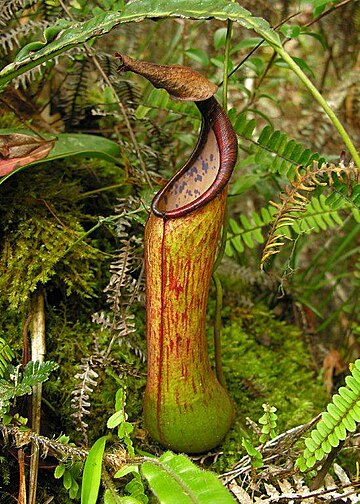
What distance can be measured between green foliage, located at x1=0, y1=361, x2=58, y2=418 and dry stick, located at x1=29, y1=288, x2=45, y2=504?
5 cm

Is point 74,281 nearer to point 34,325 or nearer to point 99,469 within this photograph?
point 34,325

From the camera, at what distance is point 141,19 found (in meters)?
1.14

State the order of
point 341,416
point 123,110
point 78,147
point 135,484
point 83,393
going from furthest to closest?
point 123,110, point 78,147, point 83,393, point 135,484, point 341,416

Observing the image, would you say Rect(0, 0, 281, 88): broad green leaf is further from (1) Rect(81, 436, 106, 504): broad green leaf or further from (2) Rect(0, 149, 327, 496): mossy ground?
(1) Rect(81, 436, 106, 504): broad green leaf

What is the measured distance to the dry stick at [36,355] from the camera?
1.31 m

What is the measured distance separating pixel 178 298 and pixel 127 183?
25.6 inches

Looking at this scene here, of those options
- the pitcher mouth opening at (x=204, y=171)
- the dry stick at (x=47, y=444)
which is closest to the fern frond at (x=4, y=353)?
the dry stick at (x=47, y=444)

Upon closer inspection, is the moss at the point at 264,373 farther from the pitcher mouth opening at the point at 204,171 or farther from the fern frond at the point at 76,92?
the fern frond at the point at 76,92

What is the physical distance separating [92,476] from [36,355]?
46 centimetres

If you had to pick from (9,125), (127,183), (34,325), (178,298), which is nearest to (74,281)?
(34,325)

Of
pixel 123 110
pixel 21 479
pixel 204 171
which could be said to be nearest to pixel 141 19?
pixel 204 171

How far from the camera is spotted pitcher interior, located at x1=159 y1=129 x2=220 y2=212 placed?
1.33m

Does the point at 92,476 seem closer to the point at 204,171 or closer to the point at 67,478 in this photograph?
the point at 67,478

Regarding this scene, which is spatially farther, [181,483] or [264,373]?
[264,373]
